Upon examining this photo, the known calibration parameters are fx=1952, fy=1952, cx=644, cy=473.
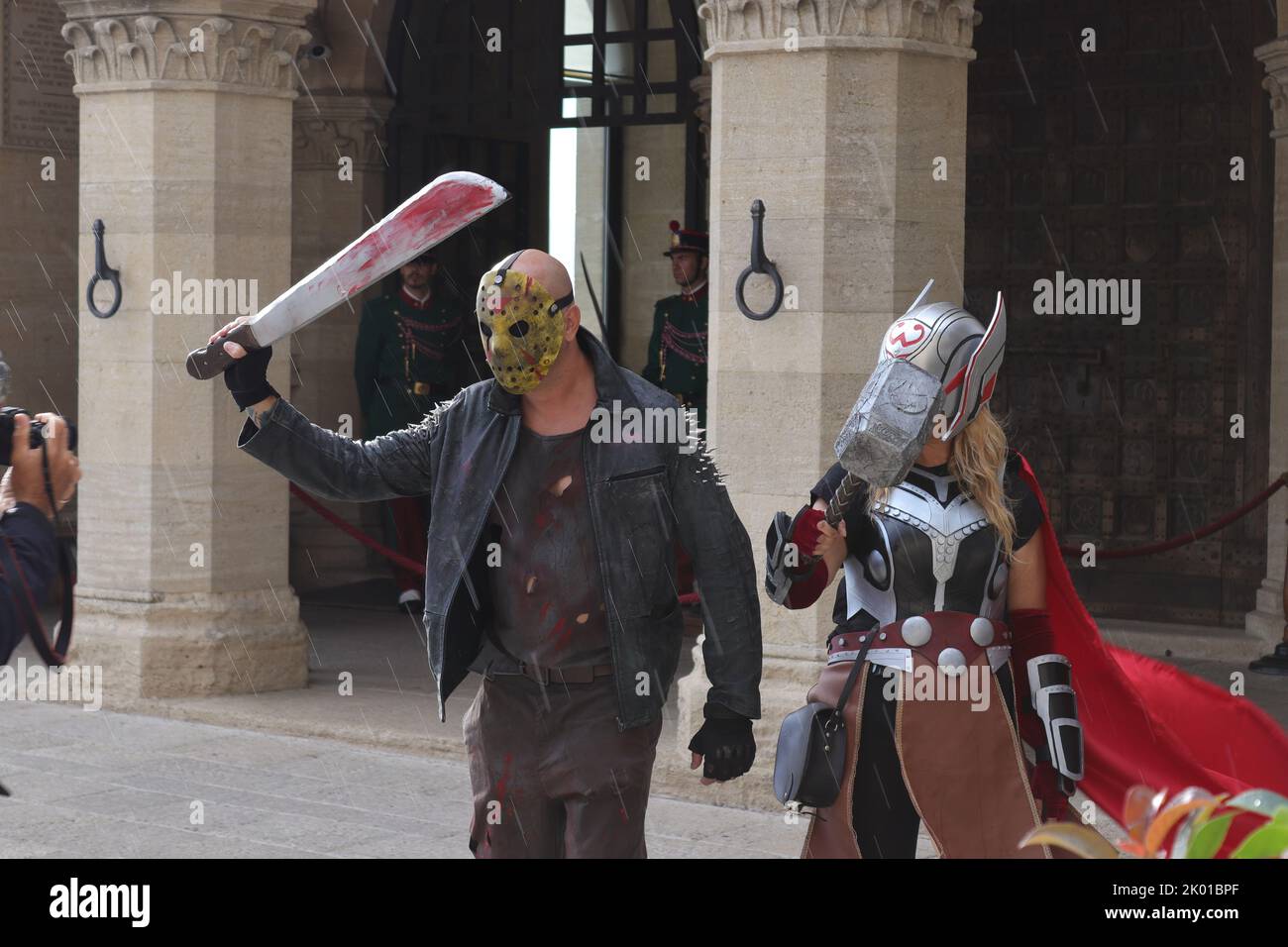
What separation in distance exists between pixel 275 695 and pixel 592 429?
4.93 metres

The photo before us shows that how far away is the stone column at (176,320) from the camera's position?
826cm

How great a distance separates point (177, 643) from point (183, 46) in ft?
8.35

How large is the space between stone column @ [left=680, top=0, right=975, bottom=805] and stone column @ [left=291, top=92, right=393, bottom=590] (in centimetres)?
516

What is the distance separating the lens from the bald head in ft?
12.8

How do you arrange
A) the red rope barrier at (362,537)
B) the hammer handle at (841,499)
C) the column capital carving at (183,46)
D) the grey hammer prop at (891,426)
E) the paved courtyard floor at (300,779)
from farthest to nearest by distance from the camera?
the red rope barrier at (362,537) < the column capital carving at (183,46) < the paved courtyard floor at (300,779) < the hammer handle at (841,499) < the grey hammer prop at (891,426)

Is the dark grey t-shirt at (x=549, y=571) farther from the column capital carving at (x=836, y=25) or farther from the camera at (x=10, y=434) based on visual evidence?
the column capital carving at (x=836, y=25)

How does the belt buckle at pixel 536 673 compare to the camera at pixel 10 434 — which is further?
the belt buckle at pixel 536 673

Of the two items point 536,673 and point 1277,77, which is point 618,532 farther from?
point 1277,77

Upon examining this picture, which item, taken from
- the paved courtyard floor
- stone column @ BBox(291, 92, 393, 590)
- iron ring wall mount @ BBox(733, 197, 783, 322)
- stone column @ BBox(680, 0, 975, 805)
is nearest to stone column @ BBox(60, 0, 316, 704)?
the paved courtyard floor

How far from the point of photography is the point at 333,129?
38.6ft

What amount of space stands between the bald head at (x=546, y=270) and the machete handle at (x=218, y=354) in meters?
0.55

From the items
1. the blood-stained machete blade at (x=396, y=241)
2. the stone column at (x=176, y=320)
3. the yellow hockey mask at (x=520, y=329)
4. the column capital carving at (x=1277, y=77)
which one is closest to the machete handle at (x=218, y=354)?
the blood-stained machete blade at (x=396, y=241)

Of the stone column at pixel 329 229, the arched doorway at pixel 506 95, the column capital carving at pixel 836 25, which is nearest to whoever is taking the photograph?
the column capital carving at pixel 836 25

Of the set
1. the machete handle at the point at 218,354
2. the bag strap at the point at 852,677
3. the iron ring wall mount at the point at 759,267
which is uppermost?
the iron ring wall mount at the point at 759,267
